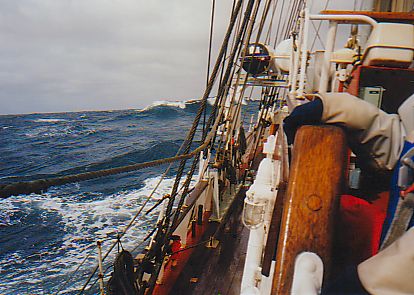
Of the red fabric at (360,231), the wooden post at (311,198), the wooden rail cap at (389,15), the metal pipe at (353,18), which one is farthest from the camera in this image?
the wooden rail cap at (389,15)

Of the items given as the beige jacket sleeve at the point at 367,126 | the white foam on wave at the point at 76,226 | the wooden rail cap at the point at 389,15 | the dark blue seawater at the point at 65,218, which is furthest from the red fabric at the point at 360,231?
the white foam on wave at the point at 76,226

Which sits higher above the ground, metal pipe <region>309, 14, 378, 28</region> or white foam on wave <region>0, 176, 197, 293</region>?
metal pipe <region>309, 14, 378, 28</region>

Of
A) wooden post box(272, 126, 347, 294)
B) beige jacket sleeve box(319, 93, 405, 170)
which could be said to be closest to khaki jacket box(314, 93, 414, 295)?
beige jacket sleeve box(319, 93, 405, 170)

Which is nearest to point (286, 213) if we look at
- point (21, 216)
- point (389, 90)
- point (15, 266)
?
point (389, 90)

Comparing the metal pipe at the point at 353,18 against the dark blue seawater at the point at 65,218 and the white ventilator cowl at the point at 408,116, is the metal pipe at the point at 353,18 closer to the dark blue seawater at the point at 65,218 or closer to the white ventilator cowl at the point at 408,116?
the white ventilator cowl at the point at 408,116

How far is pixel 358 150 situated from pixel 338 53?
141 inches

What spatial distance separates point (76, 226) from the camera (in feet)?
28.0

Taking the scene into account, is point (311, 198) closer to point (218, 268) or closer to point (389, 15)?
point (218, 268)

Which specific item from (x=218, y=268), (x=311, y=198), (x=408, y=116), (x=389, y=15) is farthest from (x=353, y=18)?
(x=218, y=268)

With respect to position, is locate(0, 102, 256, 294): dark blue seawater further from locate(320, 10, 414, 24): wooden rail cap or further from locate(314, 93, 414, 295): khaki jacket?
locate(320, 10, 414, 24): wooden rail cap

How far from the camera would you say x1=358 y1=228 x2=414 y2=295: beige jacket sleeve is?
622 mm

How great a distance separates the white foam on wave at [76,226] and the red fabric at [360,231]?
5977mm

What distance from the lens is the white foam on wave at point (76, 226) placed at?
633cm

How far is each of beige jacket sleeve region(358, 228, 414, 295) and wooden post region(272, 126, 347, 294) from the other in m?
0.10
